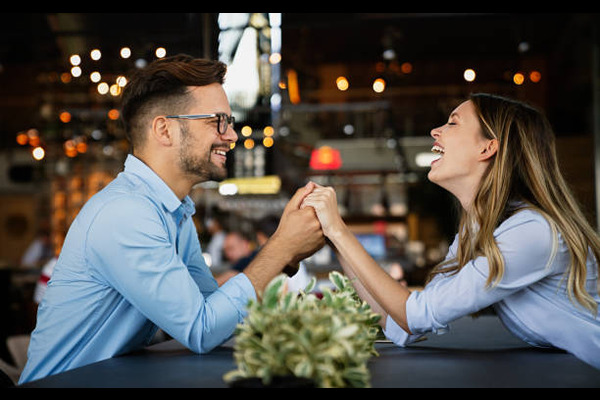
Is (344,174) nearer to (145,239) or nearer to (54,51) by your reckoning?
(54,51)

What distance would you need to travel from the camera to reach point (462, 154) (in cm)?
195

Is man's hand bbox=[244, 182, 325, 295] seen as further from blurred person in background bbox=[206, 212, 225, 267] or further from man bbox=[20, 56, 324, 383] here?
blurred person in background bbox=[206, 212, 225, 267]

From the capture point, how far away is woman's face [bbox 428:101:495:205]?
1.94m

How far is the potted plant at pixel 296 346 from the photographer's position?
1.03m

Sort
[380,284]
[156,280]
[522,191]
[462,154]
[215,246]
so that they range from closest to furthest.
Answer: [156,280] → [380,284] → [522,191] → [462,154] → [215,246]

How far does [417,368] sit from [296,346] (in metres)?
0.41

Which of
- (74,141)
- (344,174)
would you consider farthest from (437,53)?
(74,141)

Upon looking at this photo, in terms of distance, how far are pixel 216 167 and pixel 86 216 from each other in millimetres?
431

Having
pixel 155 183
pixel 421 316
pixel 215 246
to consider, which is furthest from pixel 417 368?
pixel 215 246

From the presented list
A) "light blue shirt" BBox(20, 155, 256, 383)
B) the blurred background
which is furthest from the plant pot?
the blurred background

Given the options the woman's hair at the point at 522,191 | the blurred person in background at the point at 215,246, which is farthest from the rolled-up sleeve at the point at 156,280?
the blurred person in background at the point at 215,246

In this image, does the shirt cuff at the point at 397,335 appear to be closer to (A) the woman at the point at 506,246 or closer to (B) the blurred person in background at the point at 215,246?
(A) the woman at the point at 506,246

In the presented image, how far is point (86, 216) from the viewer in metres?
1.73

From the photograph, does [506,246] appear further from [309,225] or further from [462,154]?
[309,225]
